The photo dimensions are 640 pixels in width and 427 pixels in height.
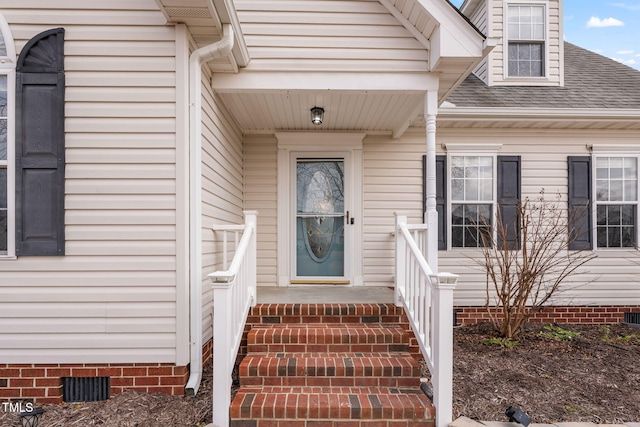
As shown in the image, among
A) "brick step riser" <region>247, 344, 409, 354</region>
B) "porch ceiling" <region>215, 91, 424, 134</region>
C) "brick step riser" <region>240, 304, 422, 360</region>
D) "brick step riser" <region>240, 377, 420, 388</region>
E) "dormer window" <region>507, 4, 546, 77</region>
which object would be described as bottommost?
"brick step riser" <region>240, 377, 420, 388</region>

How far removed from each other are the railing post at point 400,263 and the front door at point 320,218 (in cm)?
146

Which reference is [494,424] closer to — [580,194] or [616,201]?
[580,194]

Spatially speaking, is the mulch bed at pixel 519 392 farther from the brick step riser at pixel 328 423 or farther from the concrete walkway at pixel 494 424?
the brick step riser at pixel 328 423

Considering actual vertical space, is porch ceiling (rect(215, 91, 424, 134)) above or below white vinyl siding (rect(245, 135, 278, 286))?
above

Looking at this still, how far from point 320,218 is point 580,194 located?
12.1 feet

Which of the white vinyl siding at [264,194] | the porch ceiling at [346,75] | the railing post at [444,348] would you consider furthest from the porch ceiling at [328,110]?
the railing post at [444,348]

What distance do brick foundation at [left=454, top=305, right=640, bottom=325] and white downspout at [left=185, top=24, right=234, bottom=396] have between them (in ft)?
12.3

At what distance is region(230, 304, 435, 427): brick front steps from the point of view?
273cm

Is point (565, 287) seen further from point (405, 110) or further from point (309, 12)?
point (309, 12)

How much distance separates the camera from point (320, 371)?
311cm

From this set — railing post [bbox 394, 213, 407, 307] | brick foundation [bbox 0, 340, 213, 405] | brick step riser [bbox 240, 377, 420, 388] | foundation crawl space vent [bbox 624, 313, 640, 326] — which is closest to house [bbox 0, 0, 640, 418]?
brick foundation [bbox 0, 340, 213, 405]

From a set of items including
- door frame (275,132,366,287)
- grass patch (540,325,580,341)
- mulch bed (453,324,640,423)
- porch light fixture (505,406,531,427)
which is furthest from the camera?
door frame (275,132,366,287)

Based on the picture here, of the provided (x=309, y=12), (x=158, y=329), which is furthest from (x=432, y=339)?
(x=309, y=12)

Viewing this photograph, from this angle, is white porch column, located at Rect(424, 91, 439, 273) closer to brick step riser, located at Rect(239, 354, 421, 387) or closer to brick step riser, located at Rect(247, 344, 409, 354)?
brick step riser, located at Rect(247, 344, 409, 354)
